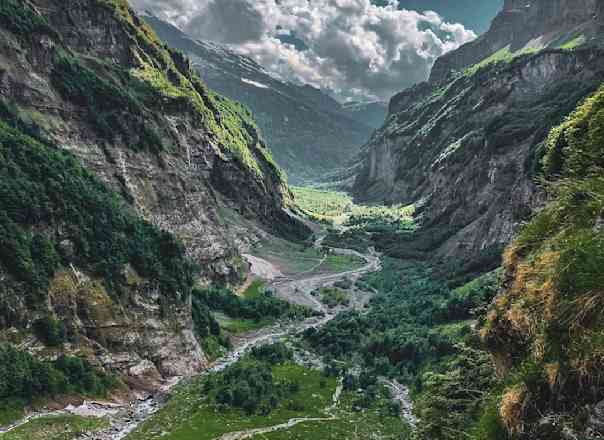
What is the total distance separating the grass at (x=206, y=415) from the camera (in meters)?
53.9

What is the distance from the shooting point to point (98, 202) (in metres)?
77.5

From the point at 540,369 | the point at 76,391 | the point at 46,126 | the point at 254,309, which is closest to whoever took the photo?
the point at 540,369

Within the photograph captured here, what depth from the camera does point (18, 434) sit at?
4422 cm

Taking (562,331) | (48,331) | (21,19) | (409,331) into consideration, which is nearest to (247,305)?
(409,331)

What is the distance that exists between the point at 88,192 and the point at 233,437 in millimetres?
45699

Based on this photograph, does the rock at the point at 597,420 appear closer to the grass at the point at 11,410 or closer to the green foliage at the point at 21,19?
the grass at the point at 11,410

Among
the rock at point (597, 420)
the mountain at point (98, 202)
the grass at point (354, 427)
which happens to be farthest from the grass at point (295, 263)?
the rock at point (597, 420)

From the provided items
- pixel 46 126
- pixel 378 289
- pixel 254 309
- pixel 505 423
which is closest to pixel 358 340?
pixel 254 309

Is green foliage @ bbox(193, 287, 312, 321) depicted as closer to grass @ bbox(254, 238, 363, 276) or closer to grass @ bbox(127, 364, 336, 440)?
grass @ bbox(127, 364, 336, 440)

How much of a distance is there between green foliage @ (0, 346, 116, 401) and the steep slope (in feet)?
165

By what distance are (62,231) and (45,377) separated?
72.0 ft

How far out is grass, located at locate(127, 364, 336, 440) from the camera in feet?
177

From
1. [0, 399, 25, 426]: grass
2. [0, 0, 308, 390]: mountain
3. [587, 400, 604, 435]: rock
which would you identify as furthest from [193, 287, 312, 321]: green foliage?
[587, 400, 604, 435]: rock

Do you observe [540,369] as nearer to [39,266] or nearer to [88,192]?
[39,266]
